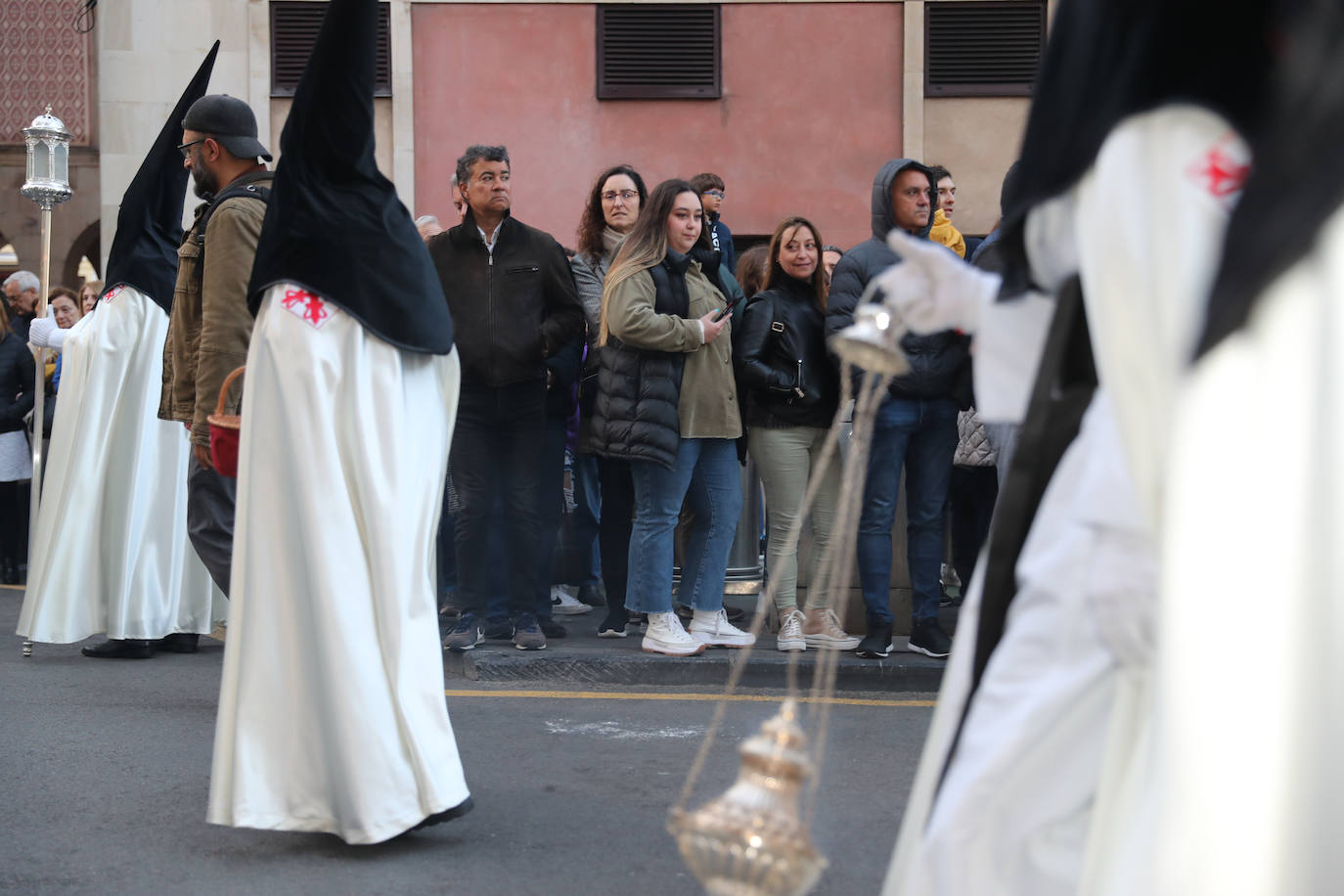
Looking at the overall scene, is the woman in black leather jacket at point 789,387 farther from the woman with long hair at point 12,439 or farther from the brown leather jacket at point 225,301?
the woman with long hair at point 12,439

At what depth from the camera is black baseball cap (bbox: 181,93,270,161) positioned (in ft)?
18.6

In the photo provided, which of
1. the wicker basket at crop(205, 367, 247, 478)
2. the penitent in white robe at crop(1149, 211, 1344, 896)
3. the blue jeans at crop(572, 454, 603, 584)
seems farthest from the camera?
the blue jeans at crop(572, 454, 603, 584)

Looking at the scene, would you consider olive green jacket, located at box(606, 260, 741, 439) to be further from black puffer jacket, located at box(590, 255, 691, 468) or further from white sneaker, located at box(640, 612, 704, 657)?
white sneaker, located at box(640, 612, 704, 657)

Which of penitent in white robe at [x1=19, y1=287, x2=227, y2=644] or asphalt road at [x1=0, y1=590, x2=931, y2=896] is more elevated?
penitent in white robe at [x1=19, y1=287, x2=227, y2=644]

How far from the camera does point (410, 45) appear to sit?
Result: 636 inches

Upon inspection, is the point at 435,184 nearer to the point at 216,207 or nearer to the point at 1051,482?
the point at 216,207

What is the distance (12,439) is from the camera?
11148 mm

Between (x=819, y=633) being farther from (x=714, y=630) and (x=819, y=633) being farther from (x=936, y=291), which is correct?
(x=936, y=291)

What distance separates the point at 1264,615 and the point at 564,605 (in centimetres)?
741

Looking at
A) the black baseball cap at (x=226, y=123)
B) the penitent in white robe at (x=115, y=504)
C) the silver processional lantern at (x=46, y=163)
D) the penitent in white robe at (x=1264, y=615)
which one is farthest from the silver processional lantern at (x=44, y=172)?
the penitent in white robe at (x=1264, y=615)

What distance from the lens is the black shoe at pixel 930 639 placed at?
705cm

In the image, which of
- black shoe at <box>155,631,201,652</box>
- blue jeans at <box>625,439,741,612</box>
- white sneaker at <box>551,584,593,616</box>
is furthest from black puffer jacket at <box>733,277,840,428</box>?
black shoe at <box>155,631,201,652</box>

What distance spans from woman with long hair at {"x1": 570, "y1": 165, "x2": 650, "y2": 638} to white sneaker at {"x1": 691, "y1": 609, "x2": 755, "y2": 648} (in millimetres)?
596

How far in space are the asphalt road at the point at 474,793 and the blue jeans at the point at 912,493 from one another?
0.61 metres
